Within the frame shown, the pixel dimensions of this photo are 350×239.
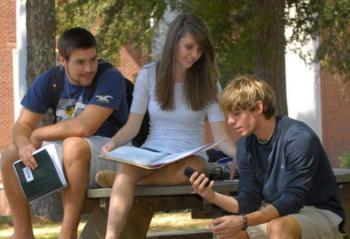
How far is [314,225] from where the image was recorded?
4590 millimetres

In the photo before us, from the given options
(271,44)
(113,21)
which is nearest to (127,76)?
(113,21)

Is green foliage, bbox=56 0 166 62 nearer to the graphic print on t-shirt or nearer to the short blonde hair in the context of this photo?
the graphic print on t-shirt

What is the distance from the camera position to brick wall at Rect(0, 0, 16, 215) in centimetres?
2833

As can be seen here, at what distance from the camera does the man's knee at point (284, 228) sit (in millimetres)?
4434

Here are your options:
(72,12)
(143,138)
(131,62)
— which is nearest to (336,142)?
(131,62)

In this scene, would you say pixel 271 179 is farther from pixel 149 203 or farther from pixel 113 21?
pixel 113 21

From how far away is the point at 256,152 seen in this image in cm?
490

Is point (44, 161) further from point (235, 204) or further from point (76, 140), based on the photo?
point (235, 204)

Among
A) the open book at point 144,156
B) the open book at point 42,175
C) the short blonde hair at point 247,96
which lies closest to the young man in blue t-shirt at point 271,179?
the short blonde hair at point 247,96

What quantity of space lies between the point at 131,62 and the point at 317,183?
23.4m

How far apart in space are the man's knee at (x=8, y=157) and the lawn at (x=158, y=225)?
166 inches

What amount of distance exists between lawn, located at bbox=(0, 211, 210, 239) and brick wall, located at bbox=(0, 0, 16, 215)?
1464 cm

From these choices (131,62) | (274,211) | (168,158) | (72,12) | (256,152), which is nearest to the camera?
(274,211)

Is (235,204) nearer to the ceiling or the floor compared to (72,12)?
nearer to the floor
